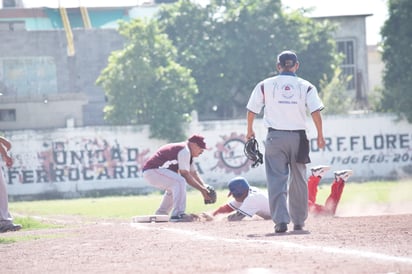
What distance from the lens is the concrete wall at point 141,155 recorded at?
39.6m

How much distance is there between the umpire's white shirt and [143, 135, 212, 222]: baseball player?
12.1 ft

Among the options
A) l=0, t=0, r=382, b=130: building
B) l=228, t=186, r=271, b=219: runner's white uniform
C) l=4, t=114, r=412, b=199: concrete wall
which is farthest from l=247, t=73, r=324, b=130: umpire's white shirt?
l=0, t=0, r=382, b=130: building

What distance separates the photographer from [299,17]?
51.5 metres

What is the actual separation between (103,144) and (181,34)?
12.1 meters

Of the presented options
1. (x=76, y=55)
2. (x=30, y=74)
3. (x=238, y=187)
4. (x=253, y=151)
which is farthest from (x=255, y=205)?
(x=76, y=55)

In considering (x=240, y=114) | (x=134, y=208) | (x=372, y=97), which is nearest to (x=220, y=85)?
(x=240, y=114)

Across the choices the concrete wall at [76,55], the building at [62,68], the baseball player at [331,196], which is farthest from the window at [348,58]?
the baseball player at [331,196]

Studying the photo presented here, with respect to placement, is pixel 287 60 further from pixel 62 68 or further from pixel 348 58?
pixel 348 58

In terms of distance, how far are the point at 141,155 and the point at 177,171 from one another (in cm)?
2452

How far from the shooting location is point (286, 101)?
12.2 metres

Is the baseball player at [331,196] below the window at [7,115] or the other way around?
below

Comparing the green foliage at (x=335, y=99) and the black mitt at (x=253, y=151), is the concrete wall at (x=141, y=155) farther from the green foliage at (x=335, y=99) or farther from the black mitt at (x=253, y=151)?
the black mitt at (x=253, y=151)

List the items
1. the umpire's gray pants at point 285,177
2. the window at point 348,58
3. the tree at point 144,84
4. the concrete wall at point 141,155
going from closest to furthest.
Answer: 1. the umpire's gray pants at point 285,177
2. the concrete wall at point 141,155
3. the tree at point 144,84
4. the window at point 348,58

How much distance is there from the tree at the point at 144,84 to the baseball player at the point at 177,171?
2576 cm
